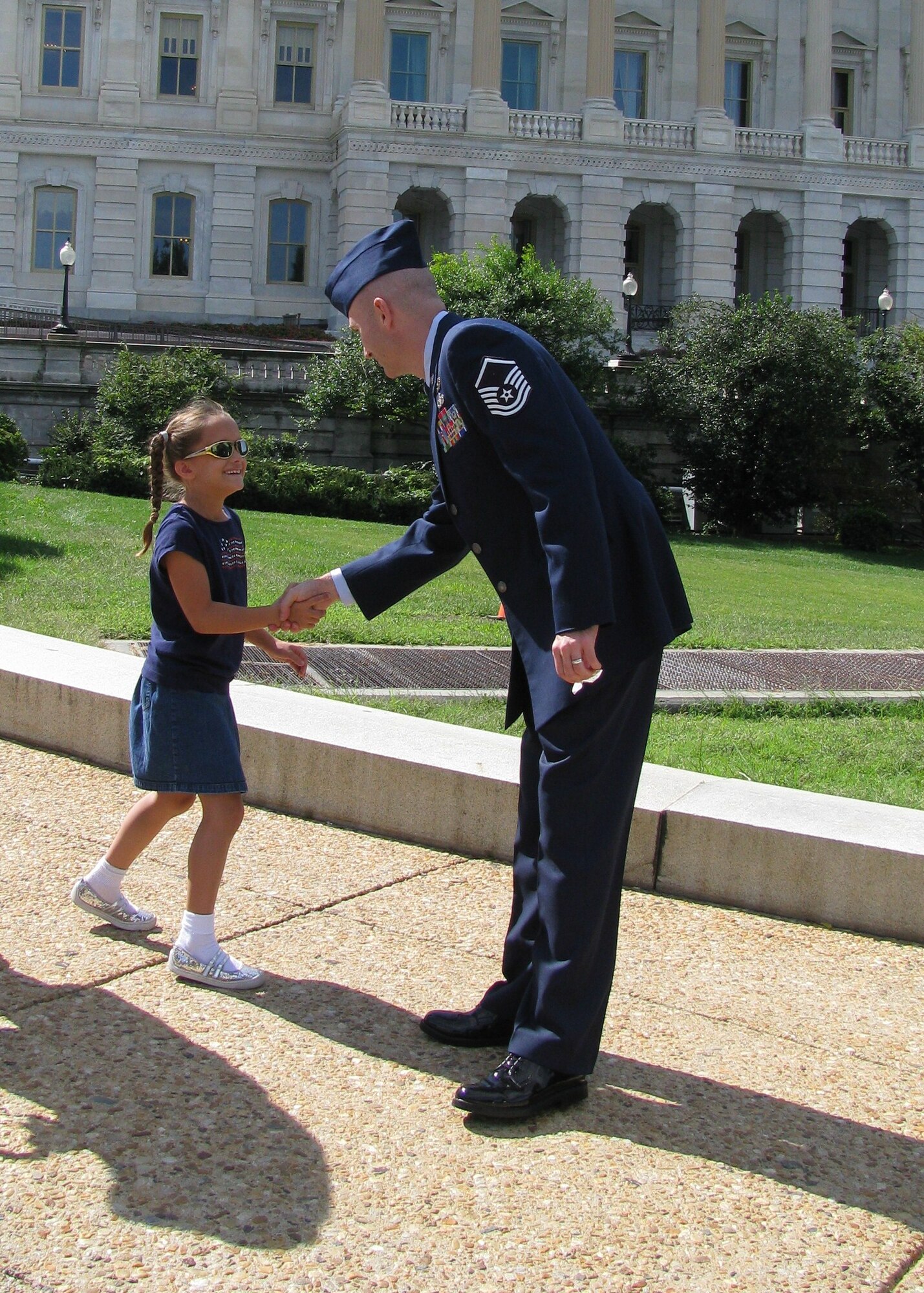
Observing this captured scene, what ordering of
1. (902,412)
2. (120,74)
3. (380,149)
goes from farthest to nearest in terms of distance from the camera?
(120,74) → (380,149) → (902,412)

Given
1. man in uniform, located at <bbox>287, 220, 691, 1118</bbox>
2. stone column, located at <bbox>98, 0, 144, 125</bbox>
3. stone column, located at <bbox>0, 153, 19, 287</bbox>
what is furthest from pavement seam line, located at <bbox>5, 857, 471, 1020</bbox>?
stone column, located at <bbox>98, 0, 144, 125</bbox>

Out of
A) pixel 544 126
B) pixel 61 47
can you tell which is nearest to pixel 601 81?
pixel 544 126

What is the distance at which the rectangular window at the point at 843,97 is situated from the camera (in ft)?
150

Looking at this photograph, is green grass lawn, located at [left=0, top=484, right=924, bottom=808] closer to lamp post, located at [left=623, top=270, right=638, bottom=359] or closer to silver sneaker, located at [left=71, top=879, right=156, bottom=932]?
silver sneaker, located at [left=71, top=879, right=156, bottom=932]

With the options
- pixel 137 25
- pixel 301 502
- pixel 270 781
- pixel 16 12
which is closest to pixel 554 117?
pixel 137 25

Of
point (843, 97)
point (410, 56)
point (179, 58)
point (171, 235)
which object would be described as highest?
point (843, 97)

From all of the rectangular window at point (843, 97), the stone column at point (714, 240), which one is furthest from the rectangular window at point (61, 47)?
the rectangular window at point (843, 97)

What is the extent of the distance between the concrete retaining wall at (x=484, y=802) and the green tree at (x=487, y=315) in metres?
21.8

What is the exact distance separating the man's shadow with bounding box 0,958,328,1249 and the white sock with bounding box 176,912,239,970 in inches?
9.3

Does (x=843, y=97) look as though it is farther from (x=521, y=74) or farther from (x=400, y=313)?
(x=400, y=313)

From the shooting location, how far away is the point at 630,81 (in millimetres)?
44000

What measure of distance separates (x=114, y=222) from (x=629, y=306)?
15360 mm

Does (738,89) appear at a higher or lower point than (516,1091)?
higher

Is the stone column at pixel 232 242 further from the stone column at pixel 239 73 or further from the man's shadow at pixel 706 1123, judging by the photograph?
the man's shadow at pixel 706 1123
